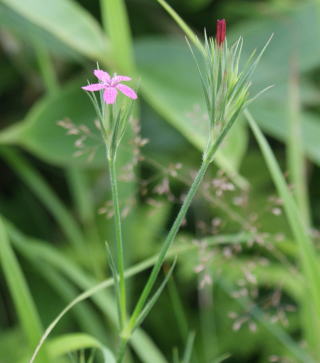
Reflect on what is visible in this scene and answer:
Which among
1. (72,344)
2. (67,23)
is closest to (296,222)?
(72,344)

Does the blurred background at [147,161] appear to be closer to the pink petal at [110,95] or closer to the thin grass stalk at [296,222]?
the thin grass stalk at [296,222]

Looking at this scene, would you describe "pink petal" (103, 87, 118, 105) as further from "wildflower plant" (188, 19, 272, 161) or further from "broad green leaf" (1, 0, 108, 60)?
"broad green leaf" (1, 0, 108, 60)

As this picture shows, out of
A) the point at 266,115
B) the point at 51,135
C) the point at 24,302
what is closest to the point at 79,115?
the point at 51,135

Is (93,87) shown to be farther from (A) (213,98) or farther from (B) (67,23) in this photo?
(B) (67,23)

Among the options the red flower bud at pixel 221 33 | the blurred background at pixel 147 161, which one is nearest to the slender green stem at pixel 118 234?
the red flower bud at pixel 221 33

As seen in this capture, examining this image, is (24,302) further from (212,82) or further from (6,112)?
(6,112)
